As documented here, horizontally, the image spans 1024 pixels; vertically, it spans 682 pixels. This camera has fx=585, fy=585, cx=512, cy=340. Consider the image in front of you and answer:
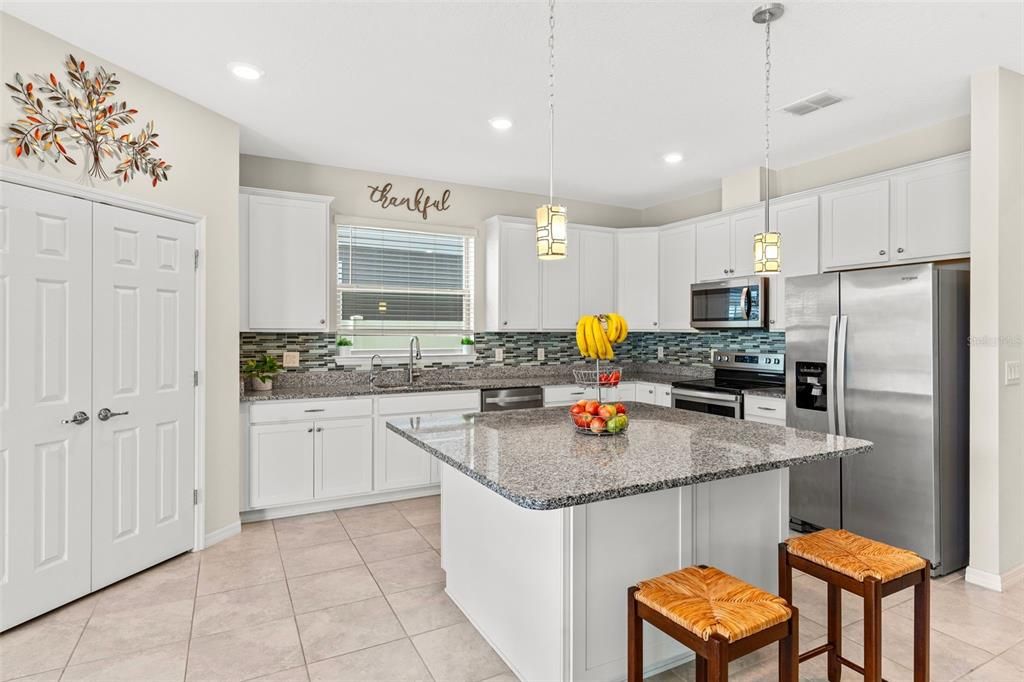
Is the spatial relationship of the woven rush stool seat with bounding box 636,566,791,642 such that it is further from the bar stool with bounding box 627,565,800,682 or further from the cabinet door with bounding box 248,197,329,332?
the cabinet door with bounding box 248,197,329,332

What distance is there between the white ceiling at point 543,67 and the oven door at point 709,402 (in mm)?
1868

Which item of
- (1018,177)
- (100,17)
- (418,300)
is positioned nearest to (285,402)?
(418,300)

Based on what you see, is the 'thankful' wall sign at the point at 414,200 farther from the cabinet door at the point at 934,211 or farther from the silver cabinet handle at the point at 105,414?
the cabinet door at the point at 934,211

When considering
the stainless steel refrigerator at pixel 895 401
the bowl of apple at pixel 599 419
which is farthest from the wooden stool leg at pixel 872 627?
the stainless steel refrigerator at pixel 895 401

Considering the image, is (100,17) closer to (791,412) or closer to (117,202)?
(117,202)

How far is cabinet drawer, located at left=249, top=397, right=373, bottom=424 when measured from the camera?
405 cm

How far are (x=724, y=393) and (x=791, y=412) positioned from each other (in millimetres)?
638

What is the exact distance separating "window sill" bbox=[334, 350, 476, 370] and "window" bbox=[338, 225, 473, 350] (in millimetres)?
64

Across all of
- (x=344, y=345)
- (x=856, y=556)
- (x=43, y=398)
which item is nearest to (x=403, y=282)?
(x=344, y=345)

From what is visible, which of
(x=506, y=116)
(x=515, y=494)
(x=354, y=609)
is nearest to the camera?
(x=515, y=494)

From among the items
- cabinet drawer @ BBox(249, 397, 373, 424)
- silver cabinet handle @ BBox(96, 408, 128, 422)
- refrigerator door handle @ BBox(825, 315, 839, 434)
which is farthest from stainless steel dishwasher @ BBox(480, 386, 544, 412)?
silver cabinet handle @ BBox(96, 408, 128, 422)

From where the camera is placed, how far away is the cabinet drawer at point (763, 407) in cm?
415

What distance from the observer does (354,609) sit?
9.23 feet

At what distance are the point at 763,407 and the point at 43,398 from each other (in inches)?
170
